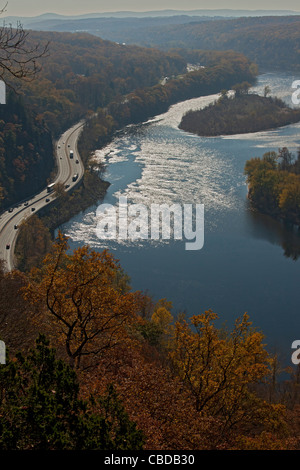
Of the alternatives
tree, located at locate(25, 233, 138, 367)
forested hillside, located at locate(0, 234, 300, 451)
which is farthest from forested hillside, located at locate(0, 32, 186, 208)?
tree, located at locate(25, 233, 138, 367)

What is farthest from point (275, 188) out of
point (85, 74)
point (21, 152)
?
point (85, 74)

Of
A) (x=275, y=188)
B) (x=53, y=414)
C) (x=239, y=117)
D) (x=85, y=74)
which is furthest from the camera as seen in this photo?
(x=85, y=74)

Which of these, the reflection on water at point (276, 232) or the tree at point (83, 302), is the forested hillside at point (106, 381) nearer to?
the tree at point (83, 302)

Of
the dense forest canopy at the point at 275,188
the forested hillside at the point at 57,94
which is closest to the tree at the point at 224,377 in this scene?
the forested hillside at the point at 57,94

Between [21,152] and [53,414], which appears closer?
[53,414]

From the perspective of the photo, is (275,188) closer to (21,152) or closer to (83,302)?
(21,152)
